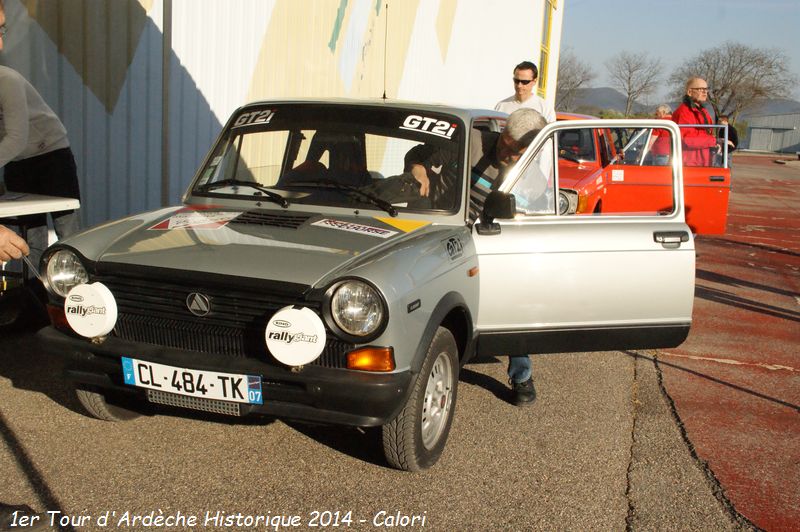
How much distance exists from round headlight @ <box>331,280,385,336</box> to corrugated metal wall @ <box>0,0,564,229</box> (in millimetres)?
2836

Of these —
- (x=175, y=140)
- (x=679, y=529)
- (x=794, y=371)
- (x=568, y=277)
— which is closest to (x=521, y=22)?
(x=175, y=140)

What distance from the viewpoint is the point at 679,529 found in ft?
11.8

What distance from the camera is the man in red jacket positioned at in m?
9.67

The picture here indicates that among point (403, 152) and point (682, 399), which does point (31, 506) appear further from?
point (682, 399)

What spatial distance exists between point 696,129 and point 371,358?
7723mm

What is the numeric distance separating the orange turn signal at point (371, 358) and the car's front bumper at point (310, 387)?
0.10ft

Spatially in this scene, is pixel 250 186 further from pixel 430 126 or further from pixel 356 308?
pixel 356 308

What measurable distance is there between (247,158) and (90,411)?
5.64 feet

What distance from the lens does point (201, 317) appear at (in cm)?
367

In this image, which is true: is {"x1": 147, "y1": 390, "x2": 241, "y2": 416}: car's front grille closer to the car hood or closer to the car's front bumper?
the car's front bumper

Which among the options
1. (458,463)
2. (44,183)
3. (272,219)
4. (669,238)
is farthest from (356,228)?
(44,183)

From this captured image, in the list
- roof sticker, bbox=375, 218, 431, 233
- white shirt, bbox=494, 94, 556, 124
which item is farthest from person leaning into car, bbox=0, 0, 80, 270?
white shirt, bbox=494, 94, 556, 124

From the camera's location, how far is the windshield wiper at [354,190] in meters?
4.51

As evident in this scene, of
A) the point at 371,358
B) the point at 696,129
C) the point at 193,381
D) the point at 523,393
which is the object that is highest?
the point at 696,129
